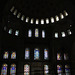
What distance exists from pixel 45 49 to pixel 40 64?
3897mm

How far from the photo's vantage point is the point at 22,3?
23.8 meters

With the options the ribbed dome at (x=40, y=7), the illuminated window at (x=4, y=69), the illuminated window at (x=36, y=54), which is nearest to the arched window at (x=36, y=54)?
the illuminated window at (x=36, y=54)

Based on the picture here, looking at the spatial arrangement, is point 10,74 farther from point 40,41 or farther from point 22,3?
point 22,3

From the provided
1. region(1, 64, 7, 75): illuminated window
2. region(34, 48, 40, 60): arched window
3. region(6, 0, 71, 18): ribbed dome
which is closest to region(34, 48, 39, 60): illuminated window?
region(34, 48, 40, 60): arched window

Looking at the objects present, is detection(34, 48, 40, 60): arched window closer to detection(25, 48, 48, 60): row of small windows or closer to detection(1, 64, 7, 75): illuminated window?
detection(25, 48, 48, 60): row of small windows

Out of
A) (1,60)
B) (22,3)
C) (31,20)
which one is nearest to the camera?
(1,60)

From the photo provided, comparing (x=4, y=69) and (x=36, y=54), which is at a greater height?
(x=36, y=54)

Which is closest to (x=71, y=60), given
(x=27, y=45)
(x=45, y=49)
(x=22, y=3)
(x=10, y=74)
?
(x=45, y=49)

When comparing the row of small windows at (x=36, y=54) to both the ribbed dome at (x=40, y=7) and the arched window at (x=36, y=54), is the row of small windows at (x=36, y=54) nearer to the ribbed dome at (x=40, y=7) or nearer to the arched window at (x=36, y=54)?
the arched window at (x=36, y=54)

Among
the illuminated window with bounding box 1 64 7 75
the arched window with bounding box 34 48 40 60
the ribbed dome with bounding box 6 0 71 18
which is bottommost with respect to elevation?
the illuminated window with bounding box 1 64 7 75

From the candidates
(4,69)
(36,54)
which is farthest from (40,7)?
(4,69)

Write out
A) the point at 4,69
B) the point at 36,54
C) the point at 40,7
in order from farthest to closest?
the point at 40,7 → the point at 36,54 → the point at 4,69

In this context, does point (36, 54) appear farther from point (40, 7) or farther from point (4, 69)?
point (40, 7)

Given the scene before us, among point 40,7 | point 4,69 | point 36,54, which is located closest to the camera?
point 4,69
